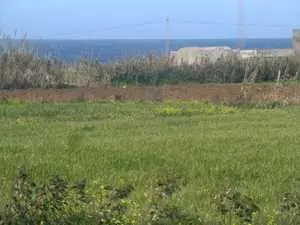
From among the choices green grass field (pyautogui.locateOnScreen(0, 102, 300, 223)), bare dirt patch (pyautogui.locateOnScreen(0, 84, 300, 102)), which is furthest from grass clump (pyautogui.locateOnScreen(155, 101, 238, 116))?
bare dirt patch (pyautogui.locateOnScreen(0, 84, 300, 102))

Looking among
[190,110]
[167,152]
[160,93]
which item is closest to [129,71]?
[160,93]

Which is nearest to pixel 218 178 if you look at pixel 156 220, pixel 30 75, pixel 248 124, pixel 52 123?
pixel 156 220

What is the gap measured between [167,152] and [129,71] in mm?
17512

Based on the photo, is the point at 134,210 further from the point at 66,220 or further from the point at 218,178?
the point at 218,178

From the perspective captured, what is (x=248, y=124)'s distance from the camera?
14016 mm

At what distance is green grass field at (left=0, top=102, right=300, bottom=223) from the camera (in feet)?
27.3

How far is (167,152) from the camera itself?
33.8 feet

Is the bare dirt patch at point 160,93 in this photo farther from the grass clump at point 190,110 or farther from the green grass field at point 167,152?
the green grass field at point 167,152

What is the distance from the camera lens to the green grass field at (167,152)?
833 centimetres

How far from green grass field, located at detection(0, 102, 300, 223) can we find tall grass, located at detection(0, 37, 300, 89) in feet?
28.2

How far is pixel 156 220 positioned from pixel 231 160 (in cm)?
369

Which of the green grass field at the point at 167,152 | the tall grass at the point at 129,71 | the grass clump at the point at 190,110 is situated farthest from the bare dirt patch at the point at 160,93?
the green grass field at the point at 167,152

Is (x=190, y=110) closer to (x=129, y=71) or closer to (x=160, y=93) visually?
(x=160, y=93)

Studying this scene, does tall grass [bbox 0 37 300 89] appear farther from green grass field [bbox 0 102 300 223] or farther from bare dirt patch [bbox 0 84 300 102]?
green grass field [bbox 0 102 300 223]
